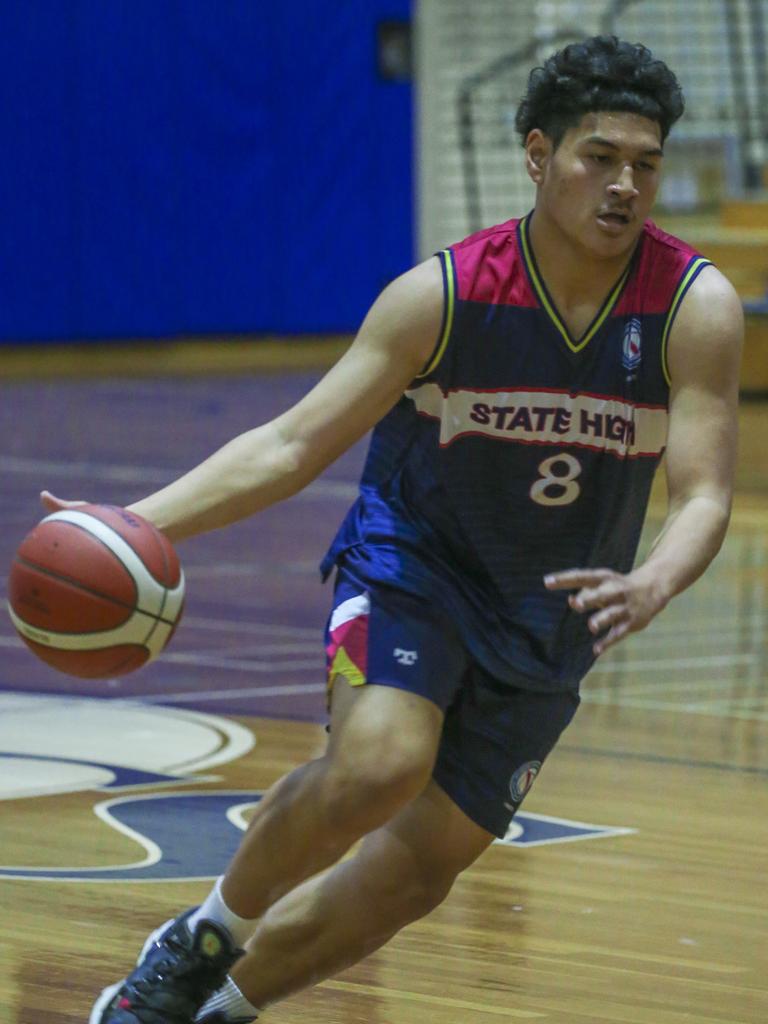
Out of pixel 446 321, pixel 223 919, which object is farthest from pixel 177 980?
pixel 446 321

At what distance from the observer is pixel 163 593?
3236 mm

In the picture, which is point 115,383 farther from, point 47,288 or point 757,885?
point 757,885

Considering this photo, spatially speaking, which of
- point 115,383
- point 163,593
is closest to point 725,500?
point 163,593

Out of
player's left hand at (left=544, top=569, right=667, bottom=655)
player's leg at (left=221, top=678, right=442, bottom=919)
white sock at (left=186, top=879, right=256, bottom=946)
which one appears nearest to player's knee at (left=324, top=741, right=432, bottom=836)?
player's leg at (left=221, top=678, right=442, bottom=919)

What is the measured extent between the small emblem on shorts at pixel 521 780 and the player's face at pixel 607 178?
83cm

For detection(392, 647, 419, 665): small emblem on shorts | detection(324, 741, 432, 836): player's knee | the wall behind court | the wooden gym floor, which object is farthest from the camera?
Answer: the wall behind court

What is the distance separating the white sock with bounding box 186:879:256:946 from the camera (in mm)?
3268

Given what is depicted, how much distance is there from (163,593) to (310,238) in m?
16.0

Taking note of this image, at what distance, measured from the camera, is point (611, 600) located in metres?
2.88

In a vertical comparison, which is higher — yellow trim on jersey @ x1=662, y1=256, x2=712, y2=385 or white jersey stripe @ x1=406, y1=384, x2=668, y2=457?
yellow trim on jersey @ x1=662, y1=256, x2=712, y2=385

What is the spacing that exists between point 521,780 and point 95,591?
0.76m

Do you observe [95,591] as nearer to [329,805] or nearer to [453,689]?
[329,805]

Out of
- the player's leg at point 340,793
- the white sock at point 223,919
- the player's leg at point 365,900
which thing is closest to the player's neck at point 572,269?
the player's leg at point 340,793

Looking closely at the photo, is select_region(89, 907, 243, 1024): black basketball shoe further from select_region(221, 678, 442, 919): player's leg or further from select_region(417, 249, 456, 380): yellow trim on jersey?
select_region(417, 249, 456, 380): yellow trim on jersey
